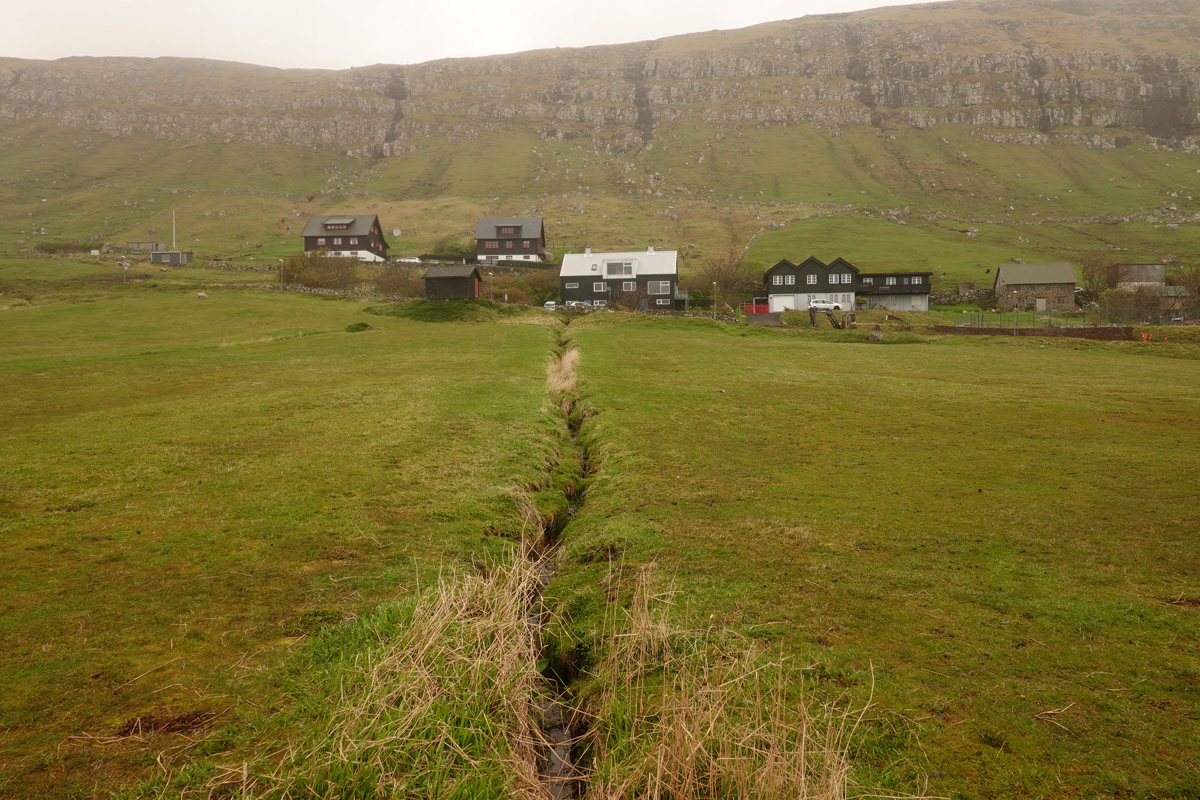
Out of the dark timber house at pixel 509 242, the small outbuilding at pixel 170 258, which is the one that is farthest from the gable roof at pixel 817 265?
the small outbuilding at pixel 170 258

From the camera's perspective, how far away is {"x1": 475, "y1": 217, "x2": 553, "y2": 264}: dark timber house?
479ft

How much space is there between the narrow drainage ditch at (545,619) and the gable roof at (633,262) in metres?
82.5

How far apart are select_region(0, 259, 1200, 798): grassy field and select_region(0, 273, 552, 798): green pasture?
0.23ft

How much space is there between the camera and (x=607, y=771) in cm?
792

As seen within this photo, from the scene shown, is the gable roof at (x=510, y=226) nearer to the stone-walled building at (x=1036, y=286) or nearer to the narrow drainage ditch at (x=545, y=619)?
the stone-walled building at (x=1036, y=286)

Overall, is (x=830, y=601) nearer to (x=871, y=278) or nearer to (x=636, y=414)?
(x=636, y=414)

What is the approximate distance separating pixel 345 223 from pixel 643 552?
152 metres

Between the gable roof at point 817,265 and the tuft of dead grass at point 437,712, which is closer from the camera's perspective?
the tuft of dead grass at point 437,712

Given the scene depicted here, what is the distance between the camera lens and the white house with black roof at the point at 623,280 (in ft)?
359

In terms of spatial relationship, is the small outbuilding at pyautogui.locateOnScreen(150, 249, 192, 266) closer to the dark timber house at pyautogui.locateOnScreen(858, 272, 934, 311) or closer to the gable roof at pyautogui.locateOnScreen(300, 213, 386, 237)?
the gable roof at pyautogui.locateOnScreen(300, 213, 386, 237)

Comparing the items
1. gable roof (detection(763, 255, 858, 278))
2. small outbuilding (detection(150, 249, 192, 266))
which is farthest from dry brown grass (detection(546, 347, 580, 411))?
small outbuilding (detection(150, 249, 192, 266))

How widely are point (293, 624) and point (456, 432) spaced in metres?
13.7

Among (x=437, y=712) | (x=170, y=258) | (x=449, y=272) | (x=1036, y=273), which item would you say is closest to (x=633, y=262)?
(x=449, y=272)

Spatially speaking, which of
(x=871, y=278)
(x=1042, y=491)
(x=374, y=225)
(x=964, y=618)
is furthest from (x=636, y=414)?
(x=374, y=225)
